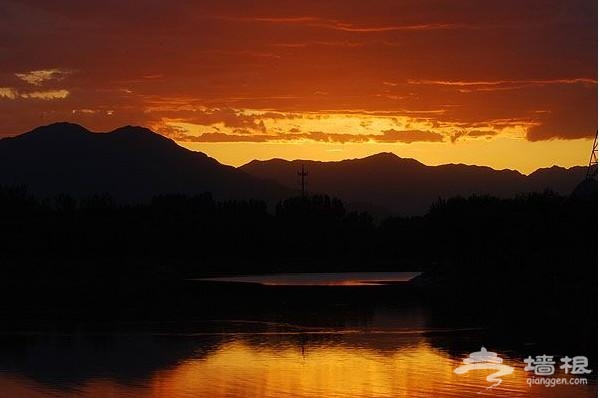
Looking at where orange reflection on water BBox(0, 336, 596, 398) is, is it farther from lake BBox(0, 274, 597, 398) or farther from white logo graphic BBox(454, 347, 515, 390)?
white logo graphic BBox(454, 347, 515, 390)

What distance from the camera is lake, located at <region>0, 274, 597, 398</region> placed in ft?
119

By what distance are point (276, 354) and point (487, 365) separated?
921 centimetres

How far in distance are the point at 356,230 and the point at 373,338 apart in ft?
436

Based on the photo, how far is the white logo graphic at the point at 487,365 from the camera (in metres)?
38.3

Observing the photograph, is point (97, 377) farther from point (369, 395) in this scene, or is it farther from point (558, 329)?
point (558, 329)

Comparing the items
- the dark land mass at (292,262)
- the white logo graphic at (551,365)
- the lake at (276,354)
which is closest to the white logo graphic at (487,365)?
the lake at (276,354)

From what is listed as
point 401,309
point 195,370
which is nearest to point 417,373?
point 195,370

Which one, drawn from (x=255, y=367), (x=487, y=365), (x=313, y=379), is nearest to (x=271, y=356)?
(x=255, y=367)

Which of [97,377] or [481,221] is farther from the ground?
[481,221]

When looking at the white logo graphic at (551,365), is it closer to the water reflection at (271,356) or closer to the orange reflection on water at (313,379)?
the water reflection at (271,356)

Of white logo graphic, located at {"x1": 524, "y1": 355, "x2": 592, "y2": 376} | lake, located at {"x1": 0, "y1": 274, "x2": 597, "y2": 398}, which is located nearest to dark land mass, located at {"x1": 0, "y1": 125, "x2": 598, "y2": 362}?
lake, located at {"x1": 0, "y1": 274, "x2": 597, "y2": 398}

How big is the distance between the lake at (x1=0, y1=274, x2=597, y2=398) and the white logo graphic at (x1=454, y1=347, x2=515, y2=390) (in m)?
0.30

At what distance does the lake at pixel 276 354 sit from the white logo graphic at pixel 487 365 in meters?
0.30

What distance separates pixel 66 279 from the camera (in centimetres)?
10556
